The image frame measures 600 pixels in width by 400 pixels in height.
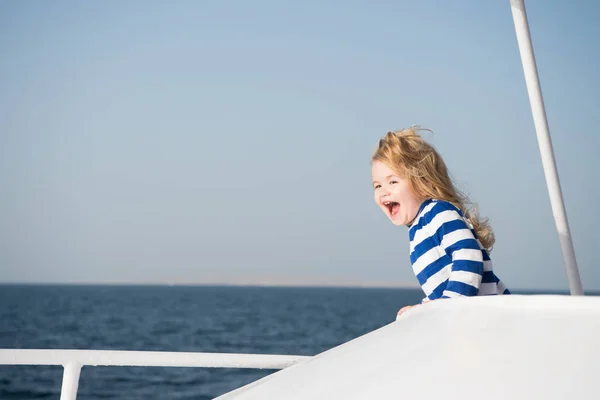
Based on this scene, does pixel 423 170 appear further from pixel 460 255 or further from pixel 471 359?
pixel 471 359

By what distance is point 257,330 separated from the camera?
121 feet

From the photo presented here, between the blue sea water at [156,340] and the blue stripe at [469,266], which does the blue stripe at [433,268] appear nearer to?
the blue stripe at [469,266]

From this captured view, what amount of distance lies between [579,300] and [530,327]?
105mm

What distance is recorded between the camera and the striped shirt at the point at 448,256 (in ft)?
6.08

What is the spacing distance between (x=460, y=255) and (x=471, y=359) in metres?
1.03

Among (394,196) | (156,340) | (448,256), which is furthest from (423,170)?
(156,340)

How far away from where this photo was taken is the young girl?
6.19ft

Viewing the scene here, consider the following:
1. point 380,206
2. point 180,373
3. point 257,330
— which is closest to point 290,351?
point 180,373

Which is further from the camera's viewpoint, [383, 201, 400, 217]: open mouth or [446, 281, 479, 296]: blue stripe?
[383, 201, 400, 217]: open mouth

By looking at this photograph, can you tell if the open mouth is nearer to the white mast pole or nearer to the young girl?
the young girl

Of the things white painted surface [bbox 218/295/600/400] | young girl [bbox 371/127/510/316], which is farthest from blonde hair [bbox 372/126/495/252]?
white painted surface [bbox 218/295/600/400]

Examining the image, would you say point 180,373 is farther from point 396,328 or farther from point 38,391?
point 396,328

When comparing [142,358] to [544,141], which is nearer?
[142,358]

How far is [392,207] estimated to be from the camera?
219cm
